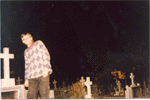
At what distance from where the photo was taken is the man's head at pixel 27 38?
4086 mm

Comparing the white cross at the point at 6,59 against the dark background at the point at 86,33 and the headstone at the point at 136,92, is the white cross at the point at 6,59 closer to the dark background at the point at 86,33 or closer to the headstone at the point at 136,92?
the dark background at the point at 86,33

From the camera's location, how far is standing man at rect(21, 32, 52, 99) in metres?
3.64

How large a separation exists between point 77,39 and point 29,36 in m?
1.12

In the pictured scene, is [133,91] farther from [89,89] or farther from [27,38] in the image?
[27,38]

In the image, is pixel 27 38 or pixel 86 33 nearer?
pixel 27 38

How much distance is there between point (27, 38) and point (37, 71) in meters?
0.84

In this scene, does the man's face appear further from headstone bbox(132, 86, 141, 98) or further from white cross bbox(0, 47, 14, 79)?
headstone bbox(132, 86, 141, 98)

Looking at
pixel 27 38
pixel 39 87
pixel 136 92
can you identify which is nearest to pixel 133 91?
pixel 136 92

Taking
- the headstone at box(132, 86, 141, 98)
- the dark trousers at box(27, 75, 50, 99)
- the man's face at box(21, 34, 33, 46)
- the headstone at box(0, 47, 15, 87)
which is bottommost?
the headstone at box(132, 86, 141, 98)

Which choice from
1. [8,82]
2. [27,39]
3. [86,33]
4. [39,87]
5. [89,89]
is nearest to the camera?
[39,87]

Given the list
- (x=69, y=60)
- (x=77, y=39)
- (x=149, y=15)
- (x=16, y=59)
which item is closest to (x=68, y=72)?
(x=69, y=60)

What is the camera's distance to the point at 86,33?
4.59 metres

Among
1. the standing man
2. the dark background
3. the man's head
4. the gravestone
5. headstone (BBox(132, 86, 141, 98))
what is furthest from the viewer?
the dark background

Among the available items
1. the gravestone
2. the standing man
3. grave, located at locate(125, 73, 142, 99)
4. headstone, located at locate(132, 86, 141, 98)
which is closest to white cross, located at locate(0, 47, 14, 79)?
the gravestone
